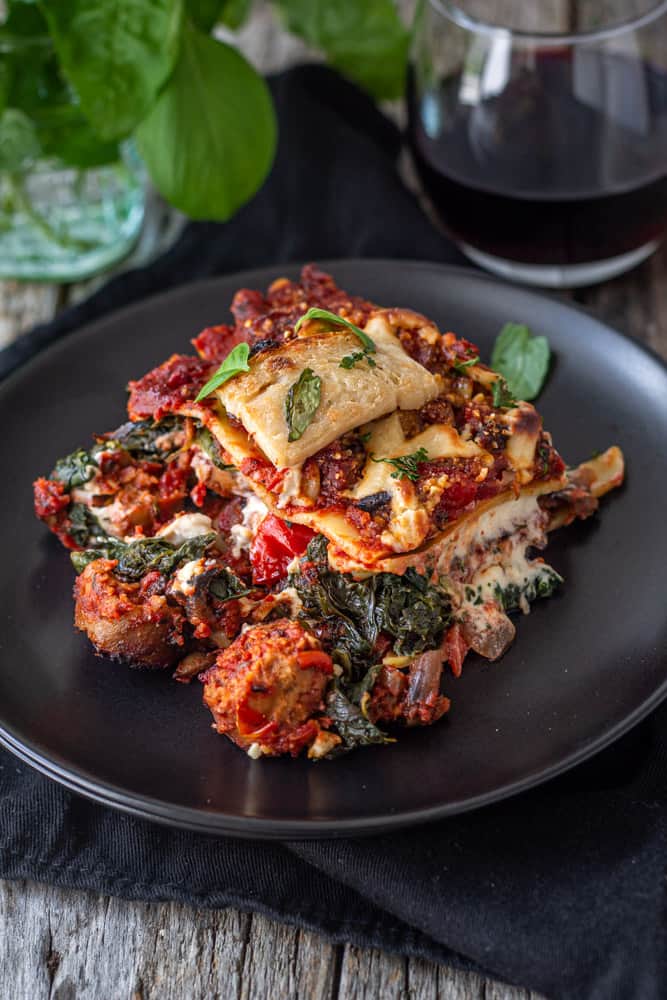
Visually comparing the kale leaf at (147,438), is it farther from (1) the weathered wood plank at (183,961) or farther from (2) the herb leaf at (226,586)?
(1) the weathered wood plank at (183,961)

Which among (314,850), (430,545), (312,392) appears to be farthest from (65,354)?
(314,850)

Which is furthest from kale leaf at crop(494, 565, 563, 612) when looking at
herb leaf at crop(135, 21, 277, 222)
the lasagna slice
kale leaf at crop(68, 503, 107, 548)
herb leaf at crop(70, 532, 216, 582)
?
herb leaf at crop(135, 21, 277, 222)

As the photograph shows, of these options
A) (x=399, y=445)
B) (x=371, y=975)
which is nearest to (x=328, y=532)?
(x=399, y=445)

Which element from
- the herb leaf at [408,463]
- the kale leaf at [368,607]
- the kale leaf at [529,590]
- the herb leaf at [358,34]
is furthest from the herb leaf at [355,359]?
the herb leaf at [358,34]

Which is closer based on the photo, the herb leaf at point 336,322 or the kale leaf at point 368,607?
the kale leaf at point 368,607

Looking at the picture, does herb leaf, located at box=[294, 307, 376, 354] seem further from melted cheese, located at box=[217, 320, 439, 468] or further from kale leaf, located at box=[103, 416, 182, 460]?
kale leaf, located at box=[103, 416, 182, 460]

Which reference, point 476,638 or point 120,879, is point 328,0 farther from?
point 120,879

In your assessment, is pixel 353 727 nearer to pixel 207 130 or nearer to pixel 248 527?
pixel 248 527
